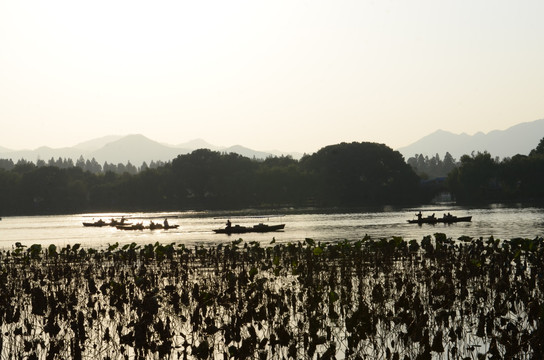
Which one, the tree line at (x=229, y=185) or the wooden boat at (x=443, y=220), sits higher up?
the tree line at (x=229, y=185)

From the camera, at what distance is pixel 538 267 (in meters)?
28.5

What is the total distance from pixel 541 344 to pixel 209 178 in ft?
550

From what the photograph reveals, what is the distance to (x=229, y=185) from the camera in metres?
182

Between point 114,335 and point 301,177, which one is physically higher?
point 301,177

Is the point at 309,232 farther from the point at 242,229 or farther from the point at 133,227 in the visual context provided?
the point at 133,227

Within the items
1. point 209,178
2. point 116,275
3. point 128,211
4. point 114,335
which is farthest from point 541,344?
point 128,211

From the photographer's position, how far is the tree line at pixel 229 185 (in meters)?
172

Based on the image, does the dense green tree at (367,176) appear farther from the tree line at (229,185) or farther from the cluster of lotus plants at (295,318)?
the cluster of lotus plants at (295,318)

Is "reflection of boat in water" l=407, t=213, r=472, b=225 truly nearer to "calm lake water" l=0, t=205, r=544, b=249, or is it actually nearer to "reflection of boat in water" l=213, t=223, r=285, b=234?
"calm lake water" l=0, t=205, r=544, b=249

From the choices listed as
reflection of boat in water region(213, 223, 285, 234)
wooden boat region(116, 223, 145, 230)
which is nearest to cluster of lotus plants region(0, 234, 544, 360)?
reflection of boat in water region(213, 223, 285, 234)

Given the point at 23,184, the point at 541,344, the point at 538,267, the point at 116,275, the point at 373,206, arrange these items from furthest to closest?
the point at 23,184, the point at 373,206, the point at 116,275, the point at 538,267, the point at 541,344

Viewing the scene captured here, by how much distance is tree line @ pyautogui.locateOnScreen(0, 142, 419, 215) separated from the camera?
564 ft

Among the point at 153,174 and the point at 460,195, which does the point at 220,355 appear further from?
the point at 153,174

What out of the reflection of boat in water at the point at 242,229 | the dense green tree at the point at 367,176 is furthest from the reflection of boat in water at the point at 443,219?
the dense green tree at the point at 367,176
